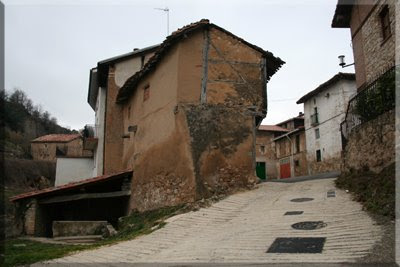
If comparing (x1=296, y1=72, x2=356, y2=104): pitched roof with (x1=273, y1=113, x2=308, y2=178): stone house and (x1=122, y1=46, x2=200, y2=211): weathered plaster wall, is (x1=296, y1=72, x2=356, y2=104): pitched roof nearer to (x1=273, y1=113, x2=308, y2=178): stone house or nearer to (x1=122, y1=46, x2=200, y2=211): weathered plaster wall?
(x1=273, y1=113, x2=308, y2=178): stone house

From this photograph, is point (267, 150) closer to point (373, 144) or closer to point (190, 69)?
point (190, 69)

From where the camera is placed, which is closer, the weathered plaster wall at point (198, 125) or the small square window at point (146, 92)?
the weathered plaster wall at point (198, 125)

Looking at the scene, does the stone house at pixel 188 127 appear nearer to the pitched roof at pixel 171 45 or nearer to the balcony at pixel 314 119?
the pitched roof at pixel 171 45

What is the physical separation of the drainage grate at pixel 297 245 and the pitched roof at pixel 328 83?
25759mm

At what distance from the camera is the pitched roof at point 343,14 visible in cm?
1825

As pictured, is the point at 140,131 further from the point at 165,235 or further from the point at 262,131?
the point at 262,131

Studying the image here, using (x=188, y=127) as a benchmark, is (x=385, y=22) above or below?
above

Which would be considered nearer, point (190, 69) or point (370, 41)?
point (190, 69)

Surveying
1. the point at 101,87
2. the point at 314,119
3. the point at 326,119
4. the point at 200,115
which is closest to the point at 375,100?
the point at 200,115

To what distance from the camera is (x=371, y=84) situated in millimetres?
11570

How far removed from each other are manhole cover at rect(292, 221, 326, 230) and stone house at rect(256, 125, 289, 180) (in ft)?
Result: 117

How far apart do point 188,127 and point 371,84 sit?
6096mm

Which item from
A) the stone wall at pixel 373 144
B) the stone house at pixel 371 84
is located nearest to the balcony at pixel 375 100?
the stone house at pixel 371 84

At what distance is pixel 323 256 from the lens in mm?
6152
